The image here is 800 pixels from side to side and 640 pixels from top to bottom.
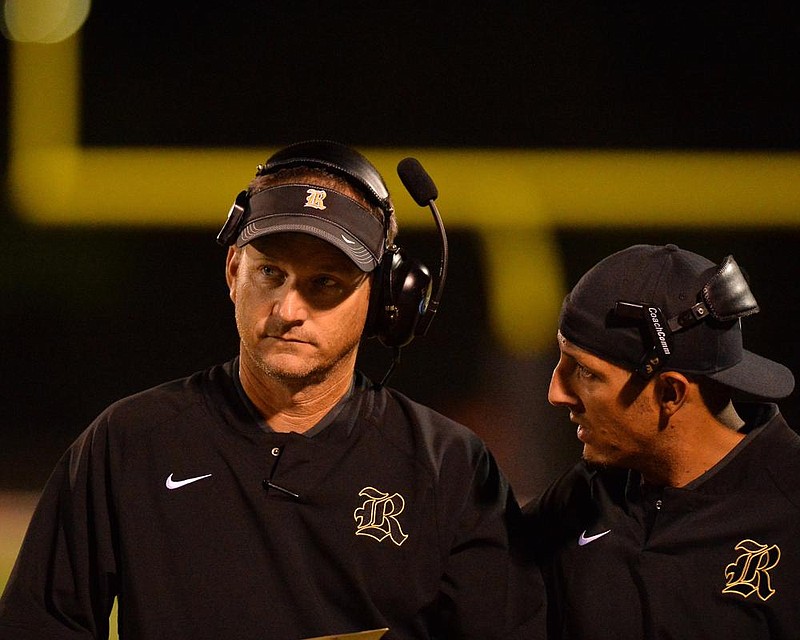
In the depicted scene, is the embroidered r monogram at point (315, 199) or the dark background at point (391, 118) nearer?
the embroidered r monogram at point (315, 199)

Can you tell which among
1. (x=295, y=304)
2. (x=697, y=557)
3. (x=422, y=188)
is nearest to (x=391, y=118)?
(x=422, y=188)

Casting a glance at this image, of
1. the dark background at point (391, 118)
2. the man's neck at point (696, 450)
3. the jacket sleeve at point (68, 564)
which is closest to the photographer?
the jacket sleeve at point (68, 564)

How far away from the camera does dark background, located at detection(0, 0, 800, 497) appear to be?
3.32 meters

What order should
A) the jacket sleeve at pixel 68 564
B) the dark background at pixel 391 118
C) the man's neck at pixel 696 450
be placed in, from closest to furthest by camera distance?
the jacket sleeve at pixel 68 564 → the man's neck at pixel 696 450 → the dark background at pixel 391 118

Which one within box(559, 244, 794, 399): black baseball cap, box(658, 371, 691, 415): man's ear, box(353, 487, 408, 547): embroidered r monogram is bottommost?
box(353, 487, 408, 547): embroidered r monogram

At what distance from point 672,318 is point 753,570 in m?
0.29

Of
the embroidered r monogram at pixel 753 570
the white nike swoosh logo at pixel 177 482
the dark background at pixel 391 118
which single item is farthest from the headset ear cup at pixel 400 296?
the dark background at pixel 391 118

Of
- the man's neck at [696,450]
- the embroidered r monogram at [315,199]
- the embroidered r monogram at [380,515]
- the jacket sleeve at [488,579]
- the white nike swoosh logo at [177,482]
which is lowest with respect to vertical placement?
the jacket sleeve at [488,579]

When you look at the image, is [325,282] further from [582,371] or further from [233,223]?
[582,371]

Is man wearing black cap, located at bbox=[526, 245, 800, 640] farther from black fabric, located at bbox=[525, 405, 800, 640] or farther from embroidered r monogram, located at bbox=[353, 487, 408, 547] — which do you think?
embroidered r monogram, located at bbox=[353, 487, 408, 547]

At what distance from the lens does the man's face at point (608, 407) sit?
1.35 m

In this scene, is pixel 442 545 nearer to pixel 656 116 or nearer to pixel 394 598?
pixel 394 598

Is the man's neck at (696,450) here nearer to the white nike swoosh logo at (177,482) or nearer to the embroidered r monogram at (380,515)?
the embroidered r monogram at (380,515)

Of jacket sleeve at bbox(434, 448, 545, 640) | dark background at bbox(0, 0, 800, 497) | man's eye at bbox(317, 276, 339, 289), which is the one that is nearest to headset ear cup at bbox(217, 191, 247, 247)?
man's eye at bbox(317, 276, 339, 289)
